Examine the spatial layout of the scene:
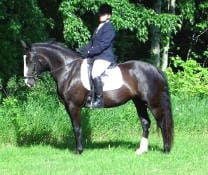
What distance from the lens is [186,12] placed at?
20.3 meters

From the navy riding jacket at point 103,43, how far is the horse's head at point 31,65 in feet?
3.29

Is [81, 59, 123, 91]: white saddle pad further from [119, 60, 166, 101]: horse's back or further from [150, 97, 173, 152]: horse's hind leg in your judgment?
[150, 97, 173, 152]: horse's hind leg

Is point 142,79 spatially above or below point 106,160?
above

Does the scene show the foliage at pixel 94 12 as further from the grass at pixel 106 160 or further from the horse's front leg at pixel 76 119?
the horse's front leg at pixel 76 119

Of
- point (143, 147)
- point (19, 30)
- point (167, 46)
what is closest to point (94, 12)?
point (19, 30)

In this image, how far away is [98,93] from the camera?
32.2ft

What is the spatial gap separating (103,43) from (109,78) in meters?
0.73

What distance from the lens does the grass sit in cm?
857

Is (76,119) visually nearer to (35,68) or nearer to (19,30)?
(35,68)

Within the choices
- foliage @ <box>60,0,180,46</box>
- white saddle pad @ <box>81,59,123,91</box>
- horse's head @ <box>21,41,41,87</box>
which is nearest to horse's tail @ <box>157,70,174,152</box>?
white saddle pad @ <box>81,59,123,91</box>

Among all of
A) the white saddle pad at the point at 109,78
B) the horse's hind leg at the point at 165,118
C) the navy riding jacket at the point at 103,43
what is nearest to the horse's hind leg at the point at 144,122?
the horse's hind leg at the point at 165,118

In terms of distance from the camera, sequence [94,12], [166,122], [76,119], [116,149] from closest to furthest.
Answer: [76,119], [166,122], [116,149], [94,12]

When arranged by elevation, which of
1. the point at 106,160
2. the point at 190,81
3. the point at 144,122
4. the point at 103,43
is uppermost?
the point at 103,43

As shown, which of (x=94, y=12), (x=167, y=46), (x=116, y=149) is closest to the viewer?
(x=116, y=149)
